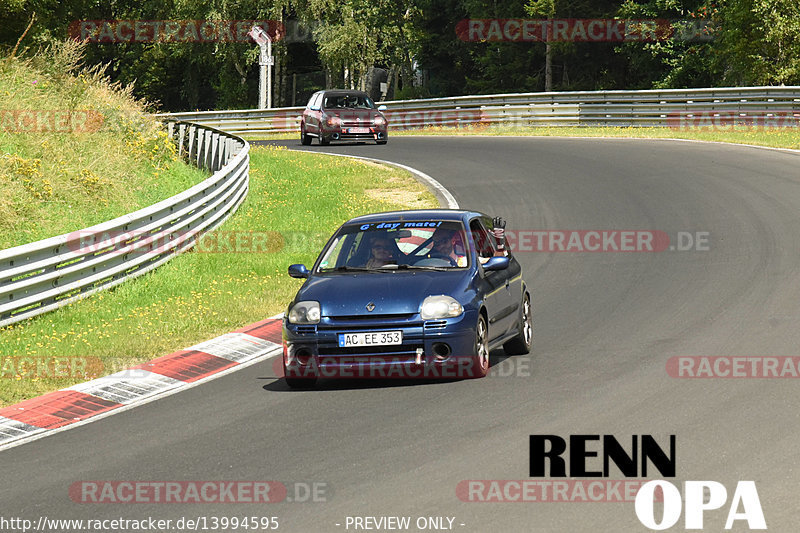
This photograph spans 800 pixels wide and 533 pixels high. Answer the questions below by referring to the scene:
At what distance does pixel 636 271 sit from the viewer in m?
15.7

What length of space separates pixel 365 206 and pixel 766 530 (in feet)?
55.5

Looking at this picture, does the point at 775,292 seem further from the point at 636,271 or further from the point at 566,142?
the point at 566,142

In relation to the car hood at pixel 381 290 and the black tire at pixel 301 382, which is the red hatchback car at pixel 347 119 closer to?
the car hood at pixel 381 290

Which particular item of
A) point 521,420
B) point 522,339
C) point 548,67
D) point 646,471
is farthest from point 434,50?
point 646,471

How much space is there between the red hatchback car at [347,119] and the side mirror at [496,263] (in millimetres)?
24070

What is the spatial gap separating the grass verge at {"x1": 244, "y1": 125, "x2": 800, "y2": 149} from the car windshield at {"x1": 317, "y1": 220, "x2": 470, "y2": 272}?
20.3 m

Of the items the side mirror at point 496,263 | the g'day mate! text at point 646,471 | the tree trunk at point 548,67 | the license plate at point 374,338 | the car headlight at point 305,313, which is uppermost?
the tree trunk at point 548,67

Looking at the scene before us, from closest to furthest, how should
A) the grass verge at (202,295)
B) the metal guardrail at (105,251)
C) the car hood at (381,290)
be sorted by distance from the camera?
the car hood at (381,290)
the grass verge at (202,295)
the metal guardrail at (105,251)

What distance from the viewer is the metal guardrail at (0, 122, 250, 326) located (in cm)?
1313

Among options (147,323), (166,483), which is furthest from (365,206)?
(166,483)

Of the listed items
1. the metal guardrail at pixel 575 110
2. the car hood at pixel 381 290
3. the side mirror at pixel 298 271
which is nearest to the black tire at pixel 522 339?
the car hood at pixel 381 290

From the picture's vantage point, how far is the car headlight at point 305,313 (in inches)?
392

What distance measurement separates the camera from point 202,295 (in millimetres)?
15117

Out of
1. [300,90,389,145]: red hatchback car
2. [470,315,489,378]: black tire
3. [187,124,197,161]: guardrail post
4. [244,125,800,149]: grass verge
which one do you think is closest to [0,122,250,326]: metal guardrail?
[470,315,489,378]: black tire
